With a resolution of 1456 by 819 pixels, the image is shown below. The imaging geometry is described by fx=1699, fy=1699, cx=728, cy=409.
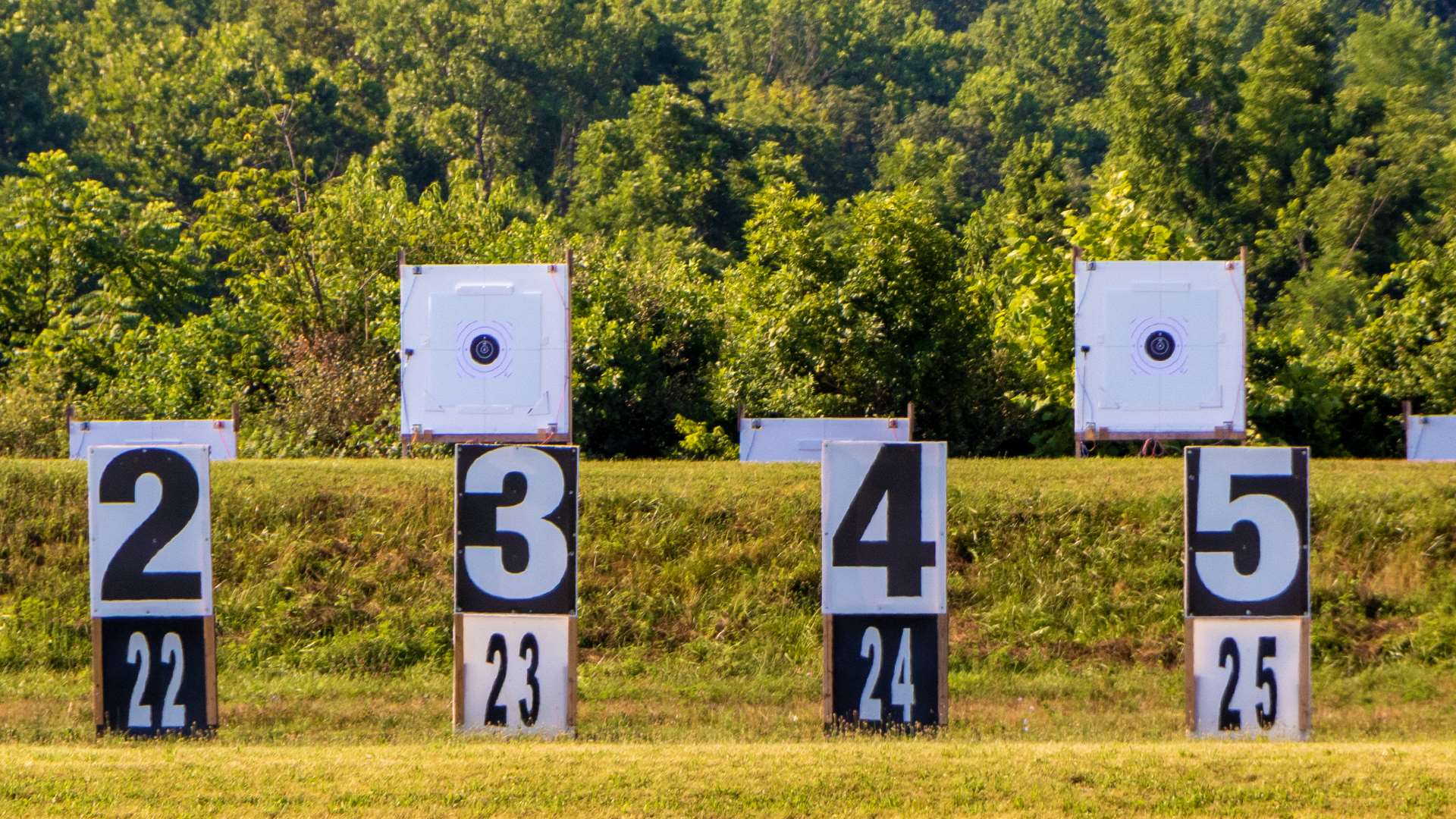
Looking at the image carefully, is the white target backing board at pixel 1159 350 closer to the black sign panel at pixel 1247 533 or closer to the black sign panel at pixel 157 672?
the black sign panel at pixel 1247 533

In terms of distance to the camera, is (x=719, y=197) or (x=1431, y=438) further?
(x=719, y=197)

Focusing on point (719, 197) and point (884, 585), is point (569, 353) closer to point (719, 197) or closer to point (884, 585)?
point (884, 585)

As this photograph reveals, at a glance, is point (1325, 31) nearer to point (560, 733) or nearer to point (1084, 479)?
point (1084, 479)

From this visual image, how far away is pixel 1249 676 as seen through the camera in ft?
33.5

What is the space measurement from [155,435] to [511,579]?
9555 mm

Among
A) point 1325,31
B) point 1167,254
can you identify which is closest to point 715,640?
point 1167,254

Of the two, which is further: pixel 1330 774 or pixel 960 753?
pixel 960 753

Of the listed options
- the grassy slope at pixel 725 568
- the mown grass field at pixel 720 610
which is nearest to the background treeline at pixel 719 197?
the mown grass field at pixel 720 610

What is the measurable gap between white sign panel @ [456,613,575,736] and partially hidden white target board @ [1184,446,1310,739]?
3.74 meters

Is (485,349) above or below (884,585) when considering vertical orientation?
above

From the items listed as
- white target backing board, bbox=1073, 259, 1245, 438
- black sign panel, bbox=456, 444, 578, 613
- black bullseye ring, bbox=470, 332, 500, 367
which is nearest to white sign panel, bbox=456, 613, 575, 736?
black sign panel, bbox=456, 444, 578, 613

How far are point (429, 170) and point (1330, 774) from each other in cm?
5387

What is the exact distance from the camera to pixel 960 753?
351 inches

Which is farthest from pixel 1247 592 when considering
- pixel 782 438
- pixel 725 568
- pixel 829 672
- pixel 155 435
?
pixel 155 435
